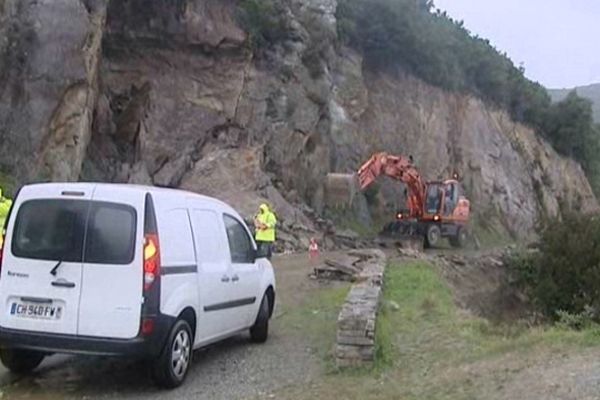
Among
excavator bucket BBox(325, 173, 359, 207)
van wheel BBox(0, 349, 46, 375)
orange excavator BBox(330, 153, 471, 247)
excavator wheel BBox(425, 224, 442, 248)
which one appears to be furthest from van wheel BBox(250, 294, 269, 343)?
excavator wheel BBox(425, 224, 442, 248)

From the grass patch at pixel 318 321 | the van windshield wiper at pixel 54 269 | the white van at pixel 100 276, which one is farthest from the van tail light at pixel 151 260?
the grass patch at pixel 318 321

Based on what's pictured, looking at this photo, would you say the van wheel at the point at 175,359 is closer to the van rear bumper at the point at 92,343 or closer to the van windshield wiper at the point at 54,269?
the van rear bumper at the point at 92,343

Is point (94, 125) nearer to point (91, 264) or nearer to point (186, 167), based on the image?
point (186, 167)

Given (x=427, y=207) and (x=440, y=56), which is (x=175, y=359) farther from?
(x=440, y=56)

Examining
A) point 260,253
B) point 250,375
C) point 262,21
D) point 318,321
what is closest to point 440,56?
point 262,21

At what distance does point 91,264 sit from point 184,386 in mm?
1612

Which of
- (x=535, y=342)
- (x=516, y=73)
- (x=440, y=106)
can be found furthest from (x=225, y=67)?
(x=516, y=73)

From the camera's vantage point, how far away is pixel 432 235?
35.2 meters

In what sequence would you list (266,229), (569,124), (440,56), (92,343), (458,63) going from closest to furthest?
(92,343) < (266,229) < (440,56) < (458,63) < (569,124)

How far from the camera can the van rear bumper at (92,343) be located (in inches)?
310

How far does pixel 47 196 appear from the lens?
8297 mm

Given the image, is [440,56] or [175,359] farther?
[440,56]

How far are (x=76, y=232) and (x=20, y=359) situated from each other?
1.69m

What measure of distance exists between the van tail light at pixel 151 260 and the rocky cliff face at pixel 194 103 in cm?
1720
